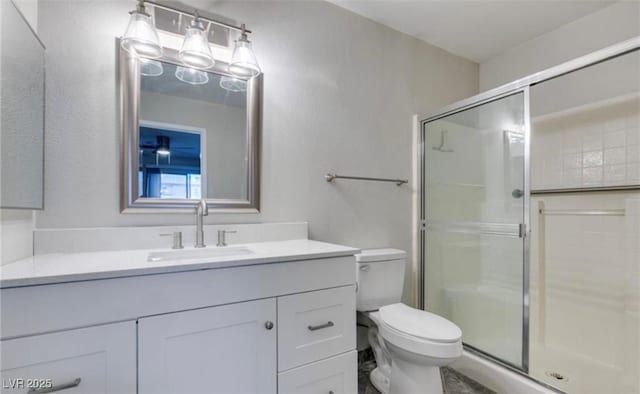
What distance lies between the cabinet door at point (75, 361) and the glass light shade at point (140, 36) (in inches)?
44.6

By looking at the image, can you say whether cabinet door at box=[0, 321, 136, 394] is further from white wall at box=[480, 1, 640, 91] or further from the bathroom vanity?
white wall at box=[480, 1, 640, 91]

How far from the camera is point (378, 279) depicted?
1740 mm

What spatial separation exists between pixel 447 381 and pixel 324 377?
1.04 meters

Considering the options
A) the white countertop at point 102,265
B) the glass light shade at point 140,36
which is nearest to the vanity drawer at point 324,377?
the white countertop at point 102,265

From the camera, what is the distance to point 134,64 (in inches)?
51.7

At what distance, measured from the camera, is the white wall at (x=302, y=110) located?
47.9 inches

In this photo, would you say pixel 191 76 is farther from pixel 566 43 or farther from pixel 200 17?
pixel 566 43

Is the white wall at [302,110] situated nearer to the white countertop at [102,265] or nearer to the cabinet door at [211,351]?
the white countertop at [102,265]

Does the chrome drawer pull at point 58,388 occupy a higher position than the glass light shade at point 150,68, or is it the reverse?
the glass light shade at point 150,68

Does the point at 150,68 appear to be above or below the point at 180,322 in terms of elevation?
above

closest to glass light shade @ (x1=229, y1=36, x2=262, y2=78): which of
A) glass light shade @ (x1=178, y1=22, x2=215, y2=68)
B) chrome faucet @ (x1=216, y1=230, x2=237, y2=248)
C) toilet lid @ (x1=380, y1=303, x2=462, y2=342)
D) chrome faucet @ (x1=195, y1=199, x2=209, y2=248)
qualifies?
glass light shade @ (x1=178, y1=22, x2=215, y2=68)

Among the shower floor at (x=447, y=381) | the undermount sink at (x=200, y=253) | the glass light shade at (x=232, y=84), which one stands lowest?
the shower floor at (x=447, y=381)

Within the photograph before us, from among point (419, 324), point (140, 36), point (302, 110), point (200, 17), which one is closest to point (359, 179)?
point (302, 110)

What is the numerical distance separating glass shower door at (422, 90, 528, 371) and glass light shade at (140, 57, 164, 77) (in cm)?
180
